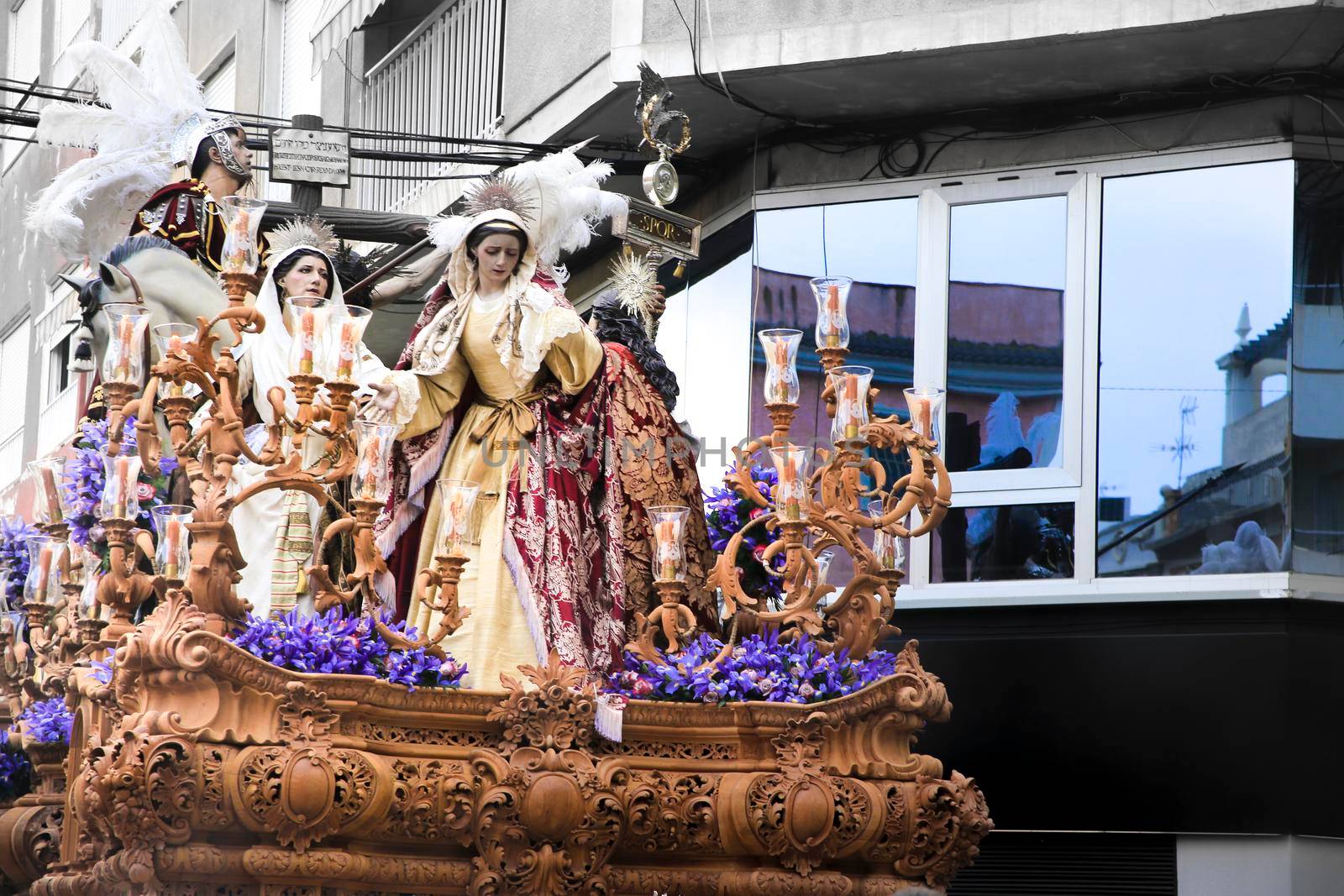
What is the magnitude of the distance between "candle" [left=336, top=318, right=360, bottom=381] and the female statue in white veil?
86 centimetres

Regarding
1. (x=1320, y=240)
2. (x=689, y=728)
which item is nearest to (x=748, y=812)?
(x=689, y=728)

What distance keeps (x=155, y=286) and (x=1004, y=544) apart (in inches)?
180

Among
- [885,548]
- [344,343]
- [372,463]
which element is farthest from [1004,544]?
[344,343]

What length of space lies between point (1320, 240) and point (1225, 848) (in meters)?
3.05

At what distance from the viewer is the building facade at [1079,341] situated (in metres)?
11.0

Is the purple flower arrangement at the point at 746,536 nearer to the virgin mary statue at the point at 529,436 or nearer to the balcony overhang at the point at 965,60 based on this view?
the virgin mary statue at the point at 529,436

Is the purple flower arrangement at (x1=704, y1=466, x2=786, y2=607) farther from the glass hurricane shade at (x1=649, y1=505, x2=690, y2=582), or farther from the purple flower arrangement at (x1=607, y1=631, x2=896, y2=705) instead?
the glass hurricane shade at (x1=649, y1=505, x2=690, y2=582)

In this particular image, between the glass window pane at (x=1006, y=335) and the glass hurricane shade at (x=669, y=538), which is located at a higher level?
the glass window pane at (x=1006, y=335)

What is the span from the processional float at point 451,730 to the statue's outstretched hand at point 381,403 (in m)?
0.41

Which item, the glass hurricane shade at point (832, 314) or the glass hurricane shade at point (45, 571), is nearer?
the glass hurricane shade at point (832, 314)

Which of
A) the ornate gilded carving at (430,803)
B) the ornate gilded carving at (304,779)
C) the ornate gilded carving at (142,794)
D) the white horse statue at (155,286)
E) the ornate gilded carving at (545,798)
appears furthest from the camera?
the white horse statue at (155,286)

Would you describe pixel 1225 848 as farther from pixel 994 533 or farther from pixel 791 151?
pixel 791 151

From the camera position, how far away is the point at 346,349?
310 inches

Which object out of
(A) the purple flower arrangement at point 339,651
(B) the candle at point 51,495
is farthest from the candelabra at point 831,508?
(B) the candle at point 51,495
